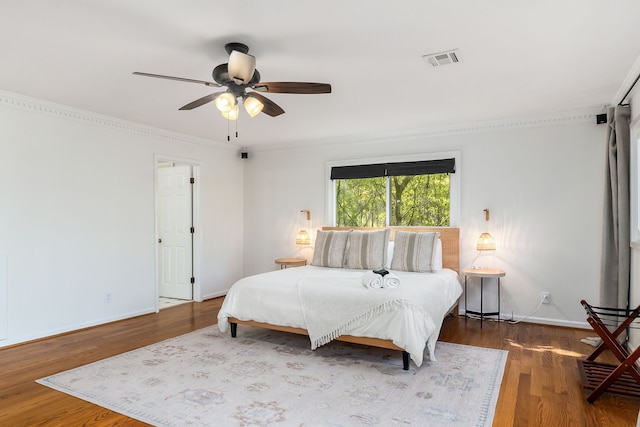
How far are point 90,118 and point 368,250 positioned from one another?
3499mm

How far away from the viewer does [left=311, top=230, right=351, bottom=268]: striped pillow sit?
508 cm

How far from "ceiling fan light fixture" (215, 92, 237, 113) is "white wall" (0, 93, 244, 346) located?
98.0 inches

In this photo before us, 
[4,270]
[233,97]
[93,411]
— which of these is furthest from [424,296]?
[4,270]

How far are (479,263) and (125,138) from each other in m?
4.56

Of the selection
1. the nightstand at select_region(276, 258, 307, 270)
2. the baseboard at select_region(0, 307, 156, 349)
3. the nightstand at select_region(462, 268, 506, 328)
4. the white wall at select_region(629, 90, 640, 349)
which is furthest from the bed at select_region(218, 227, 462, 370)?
the white wall at select_region(629, 90, 640, 349)

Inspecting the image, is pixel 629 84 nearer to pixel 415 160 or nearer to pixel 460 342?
pixel 415 160

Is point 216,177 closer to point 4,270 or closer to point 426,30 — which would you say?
point 4,270

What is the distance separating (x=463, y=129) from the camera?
512cm

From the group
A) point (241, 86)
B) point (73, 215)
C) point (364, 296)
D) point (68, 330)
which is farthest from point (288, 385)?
point (73, 215)

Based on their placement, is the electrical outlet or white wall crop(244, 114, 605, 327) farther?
the electrical outlet

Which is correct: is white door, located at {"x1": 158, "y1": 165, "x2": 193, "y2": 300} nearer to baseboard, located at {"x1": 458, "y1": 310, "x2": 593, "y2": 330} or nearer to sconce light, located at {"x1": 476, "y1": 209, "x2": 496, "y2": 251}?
sconce light, located at {"x1": 476, "y1": 209, "x2": 496, "y2": 251}

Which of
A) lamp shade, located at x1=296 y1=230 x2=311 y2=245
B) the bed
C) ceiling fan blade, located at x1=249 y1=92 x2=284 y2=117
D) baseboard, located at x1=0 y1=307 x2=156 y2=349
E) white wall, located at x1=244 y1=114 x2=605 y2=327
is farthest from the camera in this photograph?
lamp shade, located at x1=296 y1=230 x2=311 y2=245

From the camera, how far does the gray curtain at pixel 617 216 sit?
371 centimetres

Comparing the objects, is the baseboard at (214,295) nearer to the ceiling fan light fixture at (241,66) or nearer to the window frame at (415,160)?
the window frame at (415,160)
